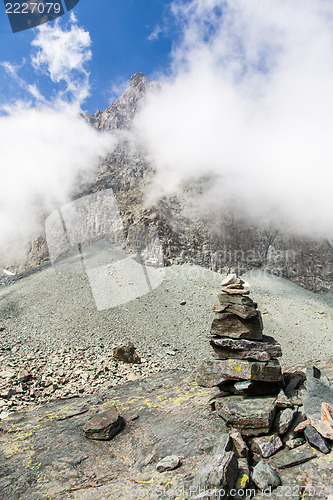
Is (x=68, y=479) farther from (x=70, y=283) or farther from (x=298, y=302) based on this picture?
(x=298, y=302)

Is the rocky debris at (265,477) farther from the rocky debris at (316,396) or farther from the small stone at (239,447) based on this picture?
the rocky debris at (316,396)

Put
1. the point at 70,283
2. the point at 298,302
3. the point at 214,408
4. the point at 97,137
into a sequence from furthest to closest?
1. the point at 97,137
2. the point at 298,302
3. the point at 70,283
4. the point at 214,408

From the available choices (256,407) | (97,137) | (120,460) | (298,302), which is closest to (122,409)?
(120,460)

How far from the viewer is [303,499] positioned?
602 cm

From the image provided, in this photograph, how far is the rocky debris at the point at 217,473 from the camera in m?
6.33

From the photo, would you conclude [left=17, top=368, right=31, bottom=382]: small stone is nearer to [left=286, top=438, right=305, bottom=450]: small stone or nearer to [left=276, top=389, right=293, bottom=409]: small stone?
[left=276, top=389, right=293, bottom=409]: small stone

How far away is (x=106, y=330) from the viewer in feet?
113

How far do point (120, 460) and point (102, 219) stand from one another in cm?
8125

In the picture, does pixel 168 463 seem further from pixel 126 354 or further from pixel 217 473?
pixel 126 354

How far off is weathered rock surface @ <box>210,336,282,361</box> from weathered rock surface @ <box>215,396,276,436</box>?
1.45 meters

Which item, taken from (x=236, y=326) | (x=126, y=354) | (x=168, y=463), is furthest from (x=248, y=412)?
(x=126, y=354)

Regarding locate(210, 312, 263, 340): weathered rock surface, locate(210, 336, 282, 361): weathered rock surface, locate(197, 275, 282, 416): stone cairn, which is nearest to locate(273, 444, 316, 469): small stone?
locate(197, 275, 282, 416): stone cairn

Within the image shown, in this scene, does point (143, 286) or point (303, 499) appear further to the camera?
point (143, 286)

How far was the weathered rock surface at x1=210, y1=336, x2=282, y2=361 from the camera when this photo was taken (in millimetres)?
11086
